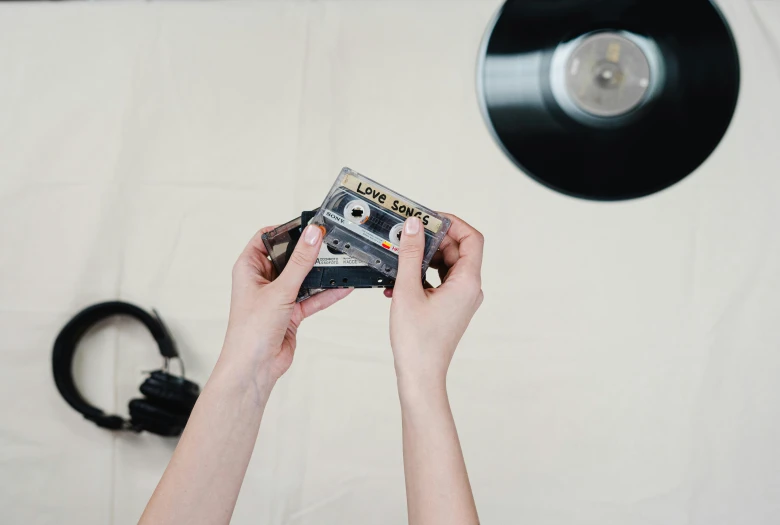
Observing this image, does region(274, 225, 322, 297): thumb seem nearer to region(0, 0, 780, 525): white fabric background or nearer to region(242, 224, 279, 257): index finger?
region(242, 224, 279, 257): index finger

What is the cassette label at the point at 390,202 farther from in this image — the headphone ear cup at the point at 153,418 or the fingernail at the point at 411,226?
the headphone ear cup at the point at 153,418

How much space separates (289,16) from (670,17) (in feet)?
2.25

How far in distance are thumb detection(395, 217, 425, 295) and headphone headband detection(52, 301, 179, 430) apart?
52cm

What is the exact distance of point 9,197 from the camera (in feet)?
3.67

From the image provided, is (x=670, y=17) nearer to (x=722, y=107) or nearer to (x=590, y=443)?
(x=722, y=107)

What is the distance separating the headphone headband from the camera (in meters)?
0.99

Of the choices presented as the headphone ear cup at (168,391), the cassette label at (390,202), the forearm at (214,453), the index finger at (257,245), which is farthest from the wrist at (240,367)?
the headphone ear cup at (168,391)

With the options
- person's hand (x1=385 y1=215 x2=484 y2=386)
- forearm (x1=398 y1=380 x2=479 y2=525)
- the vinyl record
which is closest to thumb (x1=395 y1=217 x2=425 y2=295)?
person's hand (x1=385 y1=215 x2=484 y2=386)

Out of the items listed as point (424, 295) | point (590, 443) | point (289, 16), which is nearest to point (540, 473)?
point (590, 443)

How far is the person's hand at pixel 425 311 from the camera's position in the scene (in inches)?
24.4

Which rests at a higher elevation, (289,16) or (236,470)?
(289,16)

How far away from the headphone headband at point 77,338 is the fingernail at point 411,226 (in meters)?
0.53

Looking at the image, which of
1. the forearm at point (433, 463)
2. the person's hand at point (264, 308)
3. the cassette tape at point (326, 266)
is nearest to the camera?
the forearm at point (433, 463)

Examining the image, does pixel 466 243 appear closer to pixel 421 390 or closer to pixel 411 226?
pixel 411 226
